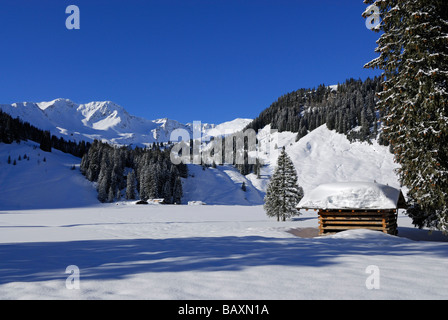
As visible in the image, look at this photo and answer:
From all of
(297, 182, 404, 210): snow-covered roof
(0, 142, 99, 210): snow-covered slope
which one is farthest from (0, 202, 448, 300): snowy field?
(0, 142, 99, 210): snow-covered slope

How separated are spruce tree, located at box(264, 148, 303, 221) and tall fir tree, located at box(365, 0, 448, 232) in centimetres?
2264

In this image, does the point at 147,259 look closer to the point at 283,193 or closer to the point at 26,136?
the point at 283,193

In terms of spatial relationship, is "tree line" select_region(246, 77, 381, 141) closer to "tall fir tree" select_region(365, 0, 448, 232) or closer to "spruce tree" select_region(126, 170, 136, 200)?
"spruce tree" select_region(126, 170, 136, 200)

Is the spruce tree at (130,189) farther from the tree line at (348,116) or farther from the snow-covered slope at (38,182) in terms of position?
the tree line at (348,116)

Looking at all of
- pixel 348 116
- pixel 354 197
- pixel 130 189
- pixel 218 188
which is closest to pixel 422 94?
pixel 354 197

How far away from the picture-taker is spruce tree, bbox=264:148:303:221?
35.4 metres

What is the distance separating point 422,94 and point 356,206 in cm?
799

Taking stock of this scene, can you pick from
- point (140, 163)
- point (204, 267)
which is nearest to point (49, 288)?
point (204, 267)

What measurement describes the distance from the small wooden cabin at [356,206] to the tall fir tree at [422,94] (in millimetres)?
4240

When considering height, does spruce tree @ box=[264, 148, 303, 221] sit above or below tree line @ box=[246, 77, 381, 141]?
below

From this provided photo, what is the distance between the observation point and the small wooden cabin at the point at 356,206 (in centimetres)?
1712

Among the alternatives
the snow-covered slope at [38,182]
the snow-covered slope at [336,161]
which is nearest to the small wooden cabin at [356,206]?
the snow-covered slope at [38,182]

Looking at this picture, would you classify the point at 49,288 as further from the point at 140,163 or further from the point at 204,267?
the point at 140,163

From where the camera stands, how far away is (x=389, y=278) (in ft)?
20.3
